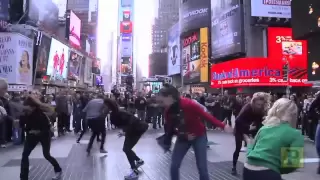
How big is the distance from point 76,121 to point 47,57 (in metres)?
24.4

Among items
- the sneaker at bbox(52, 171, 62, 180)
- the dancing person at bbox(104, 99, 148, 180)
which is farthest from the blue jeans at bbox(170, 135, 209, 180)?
the sneaker at bbox(52, 171, 62, 180)

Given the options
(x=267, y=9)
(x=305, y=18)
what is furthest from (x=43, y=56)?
(x=305, y=18)

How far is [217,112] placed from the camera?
17625 mm

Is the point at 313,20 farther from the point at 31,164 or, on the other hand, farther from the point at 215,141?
the point at 31,164

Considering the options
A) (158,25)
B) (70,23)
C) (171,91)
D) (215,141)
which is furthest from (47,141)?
(158,25)

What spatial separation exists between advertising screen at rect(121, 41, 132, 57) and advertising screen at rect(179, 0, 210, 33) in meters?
72.6

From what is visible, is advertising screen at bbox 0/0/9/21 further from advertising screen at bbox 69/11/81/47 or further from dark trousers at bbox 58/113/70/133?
dark trousers at bbox 58/113/70/133

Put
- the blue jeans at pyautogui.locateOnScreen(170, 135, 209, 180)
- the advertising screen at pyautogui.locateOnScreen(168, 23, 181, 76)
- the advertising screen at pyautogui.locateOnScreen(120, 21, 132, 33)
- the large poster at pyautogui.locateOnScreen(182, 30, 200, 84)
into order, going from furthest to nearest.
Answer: the advertising screen at pyautogui.locateOnScreen(120, 21, 132, 33), the advertising screen at pyautogui.locateOnScreen(168, 23, 181, 76), the large poster at pyautogui.locateOnScreen(182, 30, 200, 84), the blue jeans at pyautogui.locateOnScreen(170, 135, 209, 180)

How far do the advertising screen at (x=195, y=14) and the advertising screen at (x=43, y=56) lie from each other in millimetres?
24105

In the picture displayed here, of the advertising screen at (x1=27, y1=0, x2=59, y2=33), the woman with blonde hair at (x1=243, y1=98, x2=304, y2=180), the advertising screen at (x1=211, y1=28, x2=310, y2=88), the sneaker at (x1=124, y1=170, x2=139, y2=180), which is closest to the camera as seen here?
the woman with blonde hair at (x1=243, y1=98, x2=304, y2=180)

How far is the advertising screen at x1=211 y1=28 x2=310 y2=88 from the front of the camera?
1422 inches

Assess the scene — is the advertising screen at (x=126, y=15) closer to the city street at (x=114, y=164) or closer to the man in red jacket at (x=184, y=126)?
the city street at (x=114, y=164)

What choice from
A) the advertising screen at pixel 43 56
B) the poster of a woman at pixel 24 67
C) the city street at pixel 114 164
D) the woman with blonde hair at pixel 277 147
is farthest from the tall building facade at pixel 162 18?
the woman with blonde hair at pixel 277 147

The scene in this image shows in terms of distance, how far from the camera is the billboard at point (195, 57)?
52.3m
